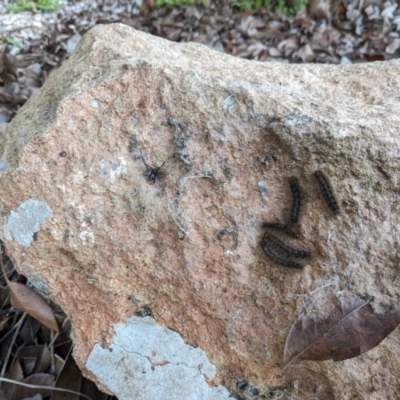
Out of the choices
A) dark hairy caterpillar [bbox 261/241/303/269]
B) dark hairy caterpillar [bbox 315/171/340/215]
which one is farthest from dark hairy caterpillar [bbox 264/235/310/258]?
dark hairy caterpillar [bbox 315/171/340/215]

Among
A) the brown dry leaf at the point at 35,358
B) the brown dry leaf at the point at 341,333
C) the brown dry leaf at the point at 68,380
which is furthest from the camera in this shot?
the brown dry leaf at the point at 35,358

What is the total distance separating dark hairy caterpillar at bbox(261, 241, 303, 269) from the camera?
2035 millimetres

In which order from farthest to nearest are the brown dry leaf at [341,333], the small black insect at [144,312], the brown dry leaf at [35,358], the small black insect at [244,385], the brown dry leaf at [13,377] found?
the brown dry leaf at [35,358], the brown dry leaf at [13,377], the small black insect at [144,312], the small black insect at [244,385], the brown dry leaf at [341,333]

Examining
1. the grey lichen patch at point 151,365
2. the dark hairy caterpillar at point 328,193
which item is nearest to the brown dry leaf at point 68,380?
the grey lichen patch at point 151,365

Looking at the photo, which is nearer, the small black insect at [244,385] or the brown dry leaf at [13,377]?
the small black insect at [244,385]

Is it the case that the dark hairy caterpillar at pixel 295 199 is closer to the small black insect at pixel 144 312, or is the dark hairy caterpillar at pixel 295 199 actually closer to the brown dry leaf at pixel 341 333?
the brown dry leaf at pixel 341 333

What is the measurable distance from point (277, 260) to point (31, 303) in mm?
1513

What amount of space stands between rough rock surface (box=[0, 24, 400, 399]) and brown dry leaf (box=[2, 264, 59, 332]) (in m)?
0.47

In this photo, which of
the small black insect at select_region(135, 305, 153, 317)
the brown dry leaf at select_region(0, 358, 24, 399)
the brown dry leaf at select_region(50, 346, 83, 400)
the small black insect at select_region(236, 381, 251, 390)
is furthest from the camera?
the brown dry leaf at select_region(0, 358, 24, 399)

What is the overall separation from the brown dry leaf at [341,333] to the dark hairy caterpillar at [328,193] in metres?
0.38

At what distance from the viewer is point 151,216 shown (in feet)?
7.06

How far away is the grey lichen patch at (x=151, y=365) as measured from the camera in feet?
7.04

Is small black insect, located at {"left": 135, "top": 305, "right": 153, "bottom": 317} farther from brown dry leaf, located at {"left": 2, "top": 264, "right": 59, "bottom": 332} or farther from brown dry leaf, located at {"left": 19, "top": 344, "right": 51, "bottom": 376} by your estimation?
brown dry leaf, located at {"left": 19, "top": 344, "right": 51, "bottom": 376}

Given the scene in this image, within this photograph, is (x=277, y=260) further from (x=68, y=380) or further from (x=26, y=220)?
(x=68, y=380)
